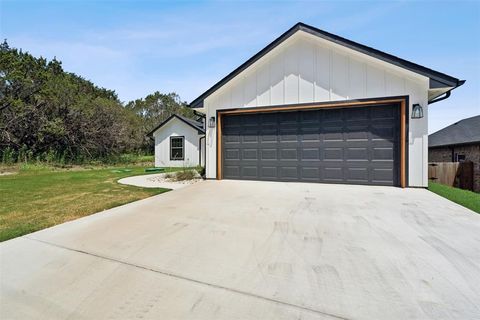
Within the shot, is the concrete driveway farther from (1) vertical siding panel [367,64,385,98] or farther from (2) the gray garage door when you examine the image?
(1) vertical siding panel [367,64,385,98]

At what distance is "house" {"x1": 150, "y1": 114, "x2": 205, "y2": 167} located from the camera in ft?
52.7

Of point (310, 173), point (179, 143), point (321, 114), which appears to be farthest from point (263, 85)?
→ point (179, 143)

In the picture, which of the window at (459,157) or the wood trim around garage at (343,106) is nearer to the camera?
the wood trim around garage at (343,106)

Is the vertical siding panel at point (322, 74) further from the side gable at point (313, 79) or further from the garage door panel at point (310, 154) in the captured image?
the garage door panel at point (310, 154)

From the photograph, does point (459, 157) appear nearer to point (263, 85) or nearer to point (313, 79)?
point (313, 79)

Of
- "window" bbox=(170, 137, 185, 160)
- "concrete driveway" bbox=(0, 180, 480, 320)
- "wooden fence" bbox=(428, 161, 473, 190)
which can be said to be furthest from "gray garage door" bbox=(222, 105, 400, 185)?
"window" bbox=(170, 137, 185, 160)

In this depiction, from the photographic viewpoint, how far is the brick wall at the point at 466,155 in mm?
10972

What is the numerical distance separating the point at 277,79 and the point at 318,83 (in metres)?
1.31

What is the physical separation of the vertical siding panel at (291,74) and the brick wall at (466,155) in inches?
370

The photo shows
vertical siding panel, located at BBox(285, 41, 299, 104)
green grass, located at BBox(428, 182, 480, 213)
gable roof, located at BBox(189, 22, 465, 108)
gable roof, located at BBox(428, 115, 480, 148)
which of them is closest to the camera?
green grass, located at BBox(428, 182, 480, 213)

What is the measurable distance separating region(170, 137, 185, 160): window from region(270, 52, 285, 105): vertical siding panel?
9856 millimetres

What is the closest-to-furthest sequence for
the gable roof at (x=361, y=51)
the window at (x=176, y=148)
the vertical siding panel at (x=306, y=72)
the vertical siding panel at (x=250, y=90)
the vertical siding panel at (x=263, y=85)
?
the gable roof at (x=361, y=51), the vertical siding panel at (x=306, y=72), the vertical siding panel at (x=263, y=85), the vertical siding panel at (x=250, y=90), the window at (x=176, y=148)

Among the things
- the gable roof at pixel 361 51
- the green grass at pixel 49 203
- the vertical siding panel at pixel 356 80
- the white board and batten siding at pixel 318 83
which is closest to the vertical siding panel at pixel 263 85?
the white board and batten siding at pixel 318 83

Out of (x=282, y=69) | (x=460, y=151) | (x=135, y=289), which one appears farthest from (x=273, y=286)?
(x=460, y=151)
